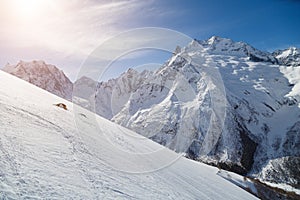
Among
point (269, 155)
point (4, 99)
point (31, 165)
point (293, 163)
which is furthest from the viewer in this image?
point (269, 155)

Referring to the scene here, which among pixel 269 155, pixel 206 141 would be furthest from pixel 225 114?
pixel 269 155

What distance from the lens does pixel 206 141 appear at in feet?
529

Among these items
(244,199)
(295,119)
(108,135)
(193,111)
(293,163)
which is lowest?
(244,199)

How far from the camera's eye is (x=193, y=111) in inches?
7151

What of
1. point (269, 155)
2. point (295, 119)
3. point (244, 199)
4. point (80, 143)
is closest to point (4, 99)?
point (80, 143)

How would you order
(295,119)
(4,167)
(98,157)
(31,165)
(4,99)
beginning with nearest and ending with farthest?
(4,167)
(31,165)
(98,157)
(4,99)
(295,119)

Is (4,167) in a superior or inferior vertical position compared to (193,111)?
inferior

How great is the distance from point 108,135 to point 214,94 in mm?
178496

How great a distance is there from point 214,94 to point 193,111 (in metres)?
21.4

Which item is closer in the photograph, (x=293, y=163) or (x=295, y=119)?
(x=293, y=163)

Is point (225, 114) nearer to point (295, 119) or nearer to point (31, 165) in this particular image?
point (295, 119)

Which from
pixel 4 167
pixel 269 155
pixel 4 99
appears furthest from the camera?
pixel 269 155

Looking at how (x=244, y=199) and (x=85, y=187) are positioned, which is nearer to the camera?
(x=85, y=187)

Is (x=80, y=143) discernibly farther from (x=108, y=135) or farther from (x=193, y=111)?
(x=193, y=111)
